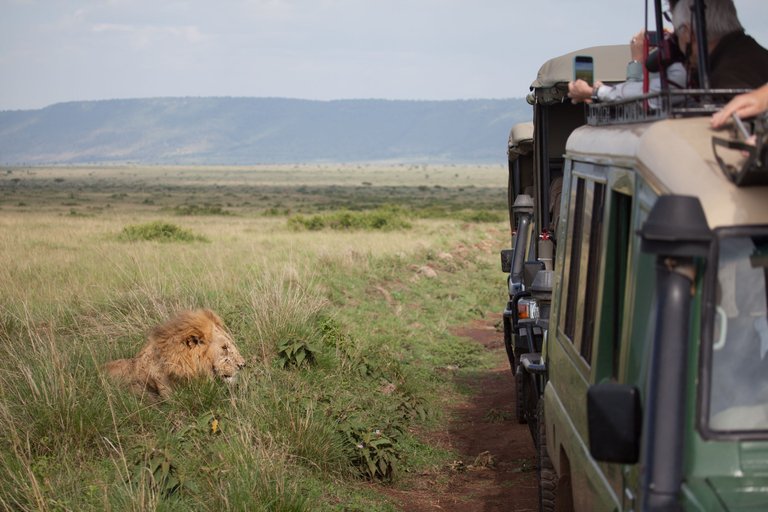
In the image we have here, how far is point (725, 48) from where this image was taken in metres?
3.58

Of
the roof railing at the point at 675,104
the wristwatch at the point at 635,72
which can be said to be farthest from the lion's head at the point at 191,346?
the roof railing at the point at 675,104

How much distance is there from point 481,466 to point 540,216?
2112 millimetres

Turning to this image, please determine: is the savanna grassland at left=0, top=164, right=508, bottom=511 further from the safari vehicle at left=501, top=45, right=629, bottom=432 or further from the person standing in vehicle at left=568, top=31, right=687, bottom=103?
the person standing in vehicle at left=568, top=31, right=687, bottom=103

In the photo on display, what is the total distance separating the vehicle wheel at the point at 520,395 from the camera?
24.3 feet

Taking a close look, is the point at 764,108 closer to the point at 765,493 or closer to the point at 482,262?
the point at 765,493

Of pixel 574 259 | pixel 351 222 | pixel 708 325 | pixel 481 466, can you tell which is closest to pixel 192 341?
pixel 481 466

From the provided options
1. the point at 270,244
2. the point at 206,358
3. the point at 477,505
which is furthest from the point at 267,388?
the point at 270,244

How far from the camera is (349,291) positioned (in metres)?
15.1

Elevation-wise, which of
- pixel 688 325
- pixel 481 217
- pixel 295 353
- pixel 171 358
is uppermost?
pixel 688 325

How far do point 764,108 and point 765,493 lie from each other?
94 cm

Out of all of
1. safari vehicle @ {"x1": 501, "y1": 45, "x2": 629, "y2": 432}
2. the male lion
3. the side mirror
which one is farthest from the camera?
the male lion

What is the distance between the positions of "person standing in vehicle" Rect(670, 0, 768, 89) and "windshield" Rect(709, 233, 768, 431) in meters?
1.14

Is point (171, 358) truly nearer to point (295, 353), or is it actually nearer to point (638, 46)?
point (295, 353)

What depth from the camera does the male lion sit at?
23.0 feet
